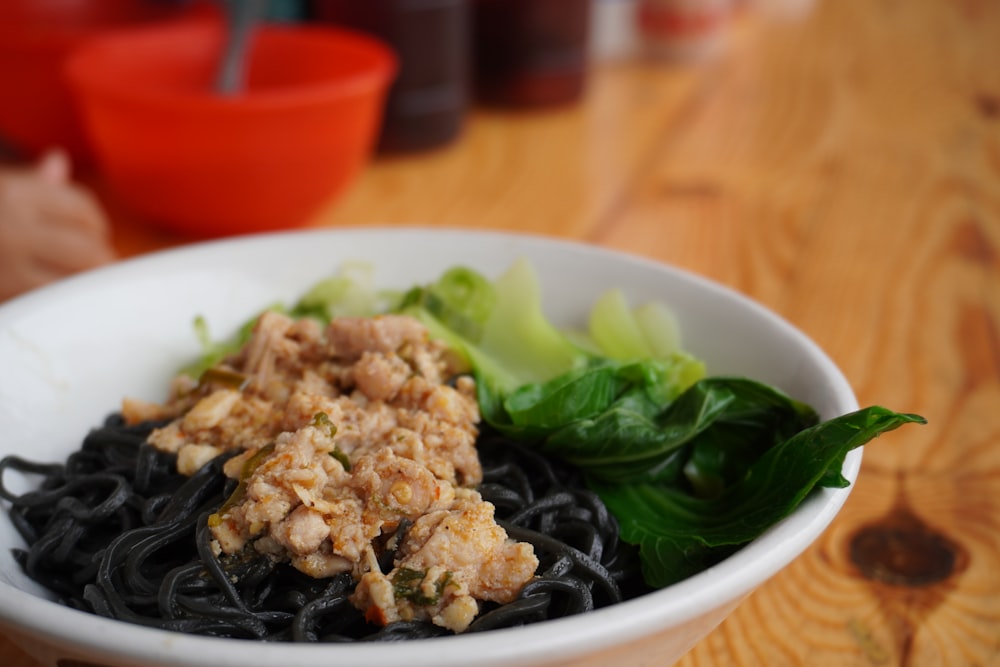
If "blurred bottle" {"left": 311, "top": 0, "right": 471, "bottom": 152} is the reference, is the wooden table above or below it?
below

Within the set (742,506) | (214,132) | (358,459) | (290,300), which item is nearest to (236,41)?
(214,132)

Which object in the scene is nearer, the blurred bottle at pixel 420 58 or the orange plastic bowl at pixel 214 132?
the orange plastic bowl at pixel 214 132

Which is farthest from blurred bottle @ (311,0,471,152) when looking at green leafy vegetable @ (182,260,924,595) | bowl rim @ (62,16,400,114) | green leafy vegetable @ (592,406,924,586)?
green leafy vegetable @ (592,406,924,586)

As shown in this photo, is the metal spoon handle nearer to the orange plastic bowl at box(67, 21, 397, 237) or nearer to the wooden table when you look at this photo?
the orange plastic bowl at box(67, 21, 397, 237)

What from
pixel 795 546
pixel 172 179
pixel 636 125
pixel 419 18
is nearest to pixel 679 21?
pixel 636 125

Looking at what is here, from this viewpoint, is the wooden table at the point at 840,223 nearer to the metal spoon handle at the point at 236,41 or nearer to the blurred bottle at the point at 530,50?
the blurred bottle at the point at 530,50

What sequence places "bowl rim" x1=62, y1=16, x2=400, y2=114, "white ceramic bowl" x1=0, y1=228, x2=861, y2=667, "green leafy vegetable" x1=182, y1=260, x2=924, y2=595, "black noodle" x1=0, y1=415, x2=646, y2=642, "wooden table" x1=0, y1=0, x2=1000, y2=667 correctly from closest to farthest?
"white ceramic bowl" x1=0, y1=228, x2=861, y2=667
"black noodle" x1=0, y1=415, x2=646, y2=642
"green leafy vegetable" x1=182, y1=260, x2=924, y2=595
"wooden table" x1=0, y1=0, x2=1000, y2=667
"bowl rim" x1=62, y1=16, x2=400, y2=114

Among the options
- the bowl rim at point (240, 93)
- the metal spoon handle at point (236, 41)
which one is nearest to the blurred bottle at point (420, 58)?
the bowl rim at point (240, 93)
